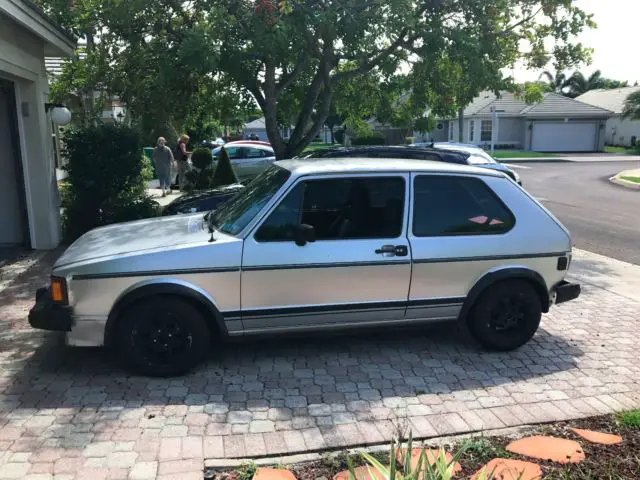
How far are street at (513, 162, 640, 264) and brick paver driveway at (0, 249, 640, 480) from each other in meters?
5.34

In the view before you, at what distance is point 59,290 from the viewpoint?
435 centimetres

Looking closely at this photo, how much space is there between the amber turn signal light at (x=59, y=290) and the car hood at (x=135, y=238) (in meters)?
0.15

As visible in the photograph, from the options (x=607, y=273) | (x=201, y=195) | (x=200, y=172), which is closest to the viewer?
(x=607, y=273)

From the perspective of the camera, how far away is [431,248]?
4.85 metres

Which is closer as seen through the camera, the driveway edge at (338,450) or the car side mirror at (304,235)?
the driveway edge at (338,450)

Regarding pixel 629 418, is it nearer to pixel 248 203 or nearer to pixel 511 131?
pixel 248 203

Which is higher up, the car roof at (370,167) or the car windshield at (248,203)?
the car roof at (370,167)

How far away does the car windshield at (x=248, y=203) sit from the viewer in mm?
4770

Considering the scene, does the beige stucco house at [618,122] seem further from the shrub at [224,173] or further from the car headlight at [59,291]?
the car headlight at [59,291]

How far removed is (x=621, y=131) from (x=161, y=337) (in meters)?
55.0

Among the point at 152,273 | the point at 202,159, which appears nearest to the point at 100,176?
the point at 152,273

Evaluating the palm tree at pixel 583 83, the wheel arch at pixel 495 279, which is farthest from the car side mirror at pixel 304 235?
the palm tree at pixel 583 83

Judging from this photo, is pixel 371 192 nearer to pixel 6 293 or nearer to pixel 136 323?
pixel 136 323

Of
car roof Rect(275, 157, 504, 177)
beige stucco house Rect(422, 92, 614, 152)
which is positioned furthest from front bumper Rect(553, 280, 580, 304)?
beige stucco house Rect(422, 92, 614, 152)
